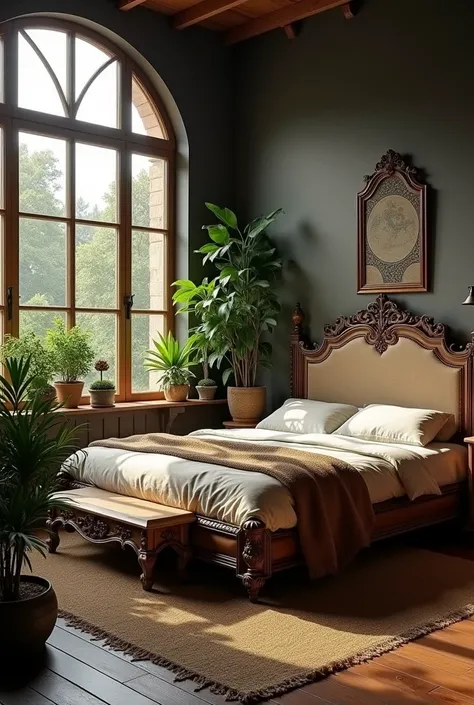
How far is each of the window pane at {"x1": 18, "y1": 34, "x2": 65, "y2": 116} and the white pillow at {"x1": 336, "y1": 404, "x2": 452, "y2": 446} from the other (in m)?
3.04

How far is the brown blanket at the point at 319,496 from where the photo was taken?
395cm

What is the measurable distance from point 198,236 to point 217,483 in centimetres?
304

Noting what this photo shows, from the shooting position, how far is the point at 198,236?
658cm

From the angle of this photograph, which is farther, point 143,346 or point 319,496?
point 143,346

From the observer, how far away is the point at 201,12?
604 centimetres

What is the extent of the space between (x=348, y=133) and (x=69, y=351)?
254cm

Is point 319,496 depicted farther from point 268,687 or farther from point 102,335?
point 102,335

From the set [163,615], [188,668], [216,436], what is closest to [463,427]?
[216,436]

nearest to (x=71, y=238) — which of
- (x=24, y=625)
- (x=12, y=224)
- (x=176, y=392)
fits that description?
(x=12, y=224)

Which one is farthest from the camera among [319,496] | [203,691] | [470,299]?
[470,299]

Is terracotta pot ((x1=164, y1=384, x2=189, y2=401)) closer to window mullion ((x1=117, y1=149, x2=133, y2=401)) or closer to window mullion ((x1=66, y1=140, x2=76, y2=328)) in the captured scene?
window mullion ((x1=117, y1=149, x2=133, y2=401))

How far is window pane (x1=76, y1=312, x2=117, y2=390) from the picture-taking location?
19.6 feet

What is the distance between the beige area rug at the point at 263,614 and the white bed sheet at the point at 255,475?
384 millimetres

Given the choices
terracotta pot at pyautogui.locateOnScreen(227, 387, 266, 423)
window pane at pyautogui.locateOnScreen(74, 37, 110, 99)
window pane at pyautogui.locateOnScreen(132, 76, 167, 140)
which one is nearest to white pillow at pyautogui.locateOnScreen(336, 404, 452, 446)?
terracotta pot at pyautogui.locateOnScreen(227, 387, 266, 423)
